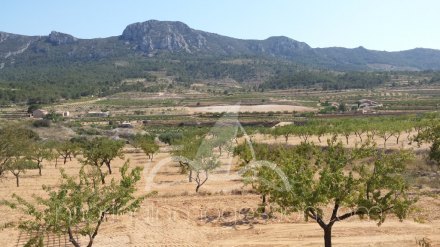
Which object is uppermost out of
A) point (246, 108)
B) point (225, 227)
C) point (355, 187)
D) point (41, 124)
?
point (355, 187)

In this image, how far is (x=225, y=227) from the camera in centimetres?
2428

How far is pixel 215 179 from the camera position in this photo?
131ft

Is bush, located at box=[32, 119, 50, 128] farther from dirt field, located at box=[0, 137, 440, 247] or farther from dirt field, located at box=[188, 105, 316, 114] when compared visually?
dirt field, located at box=[0, 137, 440, 247]

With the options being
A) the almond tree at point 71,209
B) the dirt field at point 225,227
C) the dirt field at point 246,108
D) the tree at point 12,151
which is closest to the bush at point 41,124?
the tree at point 12,151

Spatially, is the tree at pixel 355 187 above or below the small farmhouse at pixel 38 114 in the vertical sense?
above

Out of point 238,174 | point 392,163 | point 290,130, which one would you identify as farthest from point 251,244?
point 290,130

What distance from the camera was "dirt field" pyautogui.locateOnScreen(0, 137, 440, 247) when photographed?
21641mm

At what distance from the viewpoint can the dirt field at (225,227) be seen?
21.6m

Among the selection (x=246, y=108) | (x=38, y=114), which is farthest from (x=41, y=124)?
(x=246, y=108)

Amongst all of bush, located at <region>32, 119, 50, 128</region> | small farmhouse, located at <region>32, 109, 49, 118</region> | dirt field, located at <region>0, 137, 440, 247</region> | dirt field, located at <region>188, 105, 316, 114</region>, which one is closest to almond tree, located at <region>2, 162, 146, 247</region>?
dirt field, located at <region>0, 137, 440, 247</region>

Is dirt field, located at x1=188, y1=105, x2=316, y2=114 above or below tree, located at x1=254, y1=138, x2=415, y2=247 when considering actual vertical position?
below

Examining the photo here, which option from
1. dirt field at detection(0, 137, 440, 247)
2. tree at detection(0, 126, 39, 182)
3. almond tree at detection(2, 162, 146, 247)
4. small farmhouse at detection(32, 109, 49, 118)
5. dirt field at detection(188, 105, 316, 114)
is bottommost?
dirt field at detection(188, 105, 316, 114)

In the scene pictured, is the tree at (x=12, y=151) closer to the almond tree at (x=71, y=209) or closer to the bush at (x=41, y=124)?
the almond tree at (x=71, y=209)

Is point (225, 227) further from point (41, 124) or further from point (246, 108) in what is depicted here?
point (246, 108)
